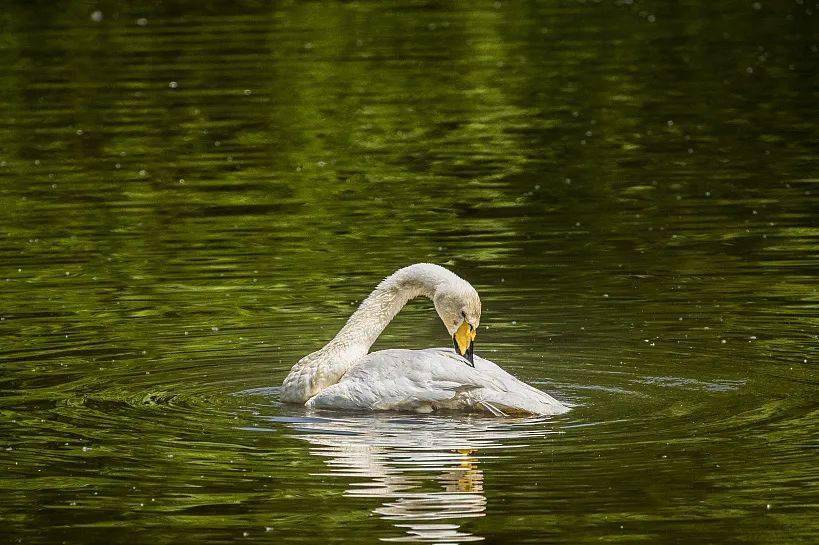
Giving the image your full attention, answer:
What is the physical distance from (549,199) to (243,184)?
3.86 m

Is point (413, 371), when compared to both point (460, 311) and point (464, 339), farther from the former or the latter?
point (460, 311)

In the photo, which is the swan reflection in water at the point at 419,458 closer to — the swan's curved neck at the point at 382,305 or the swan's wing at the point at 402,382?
the swan's wing at the point at 402,382

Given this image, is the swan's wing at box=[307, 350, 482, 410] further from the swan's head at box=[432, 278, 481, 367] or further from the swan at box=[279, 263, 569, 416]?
the swan's head at box=[432, 278, 481, 367]

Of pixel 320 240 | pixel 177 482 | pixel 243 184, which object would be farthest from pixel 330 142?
pixel 177 482

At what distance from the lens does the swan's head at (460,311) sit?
456 inches

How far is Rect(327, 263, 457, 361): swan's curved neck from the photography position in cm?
1210

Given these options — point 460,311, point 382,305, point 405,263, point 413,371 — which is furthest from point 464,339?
point 405,263

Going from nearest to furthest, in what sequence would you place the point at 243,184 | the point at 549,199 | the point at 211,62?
the point at 549,199
the point at 243,184
the point at 211,62

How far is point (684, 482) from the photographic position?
9688 mm

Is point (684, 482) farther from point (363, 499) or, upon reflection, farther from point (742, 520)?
point (363, 499)

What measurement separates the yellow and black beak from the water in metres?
0.55

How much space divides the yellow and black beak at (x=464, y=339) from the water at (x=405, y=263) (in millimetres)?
Result: 552

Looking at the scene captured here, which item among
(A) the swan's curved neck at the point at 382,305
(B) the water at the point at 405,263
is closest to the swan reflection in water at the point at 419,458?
(B) the water at the point at 405,263

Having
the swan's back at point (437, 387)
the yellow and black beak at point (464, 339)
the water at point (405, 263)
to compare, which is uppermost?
the yellow and black beak at point (464, 339)
